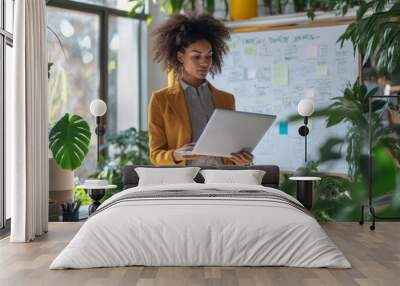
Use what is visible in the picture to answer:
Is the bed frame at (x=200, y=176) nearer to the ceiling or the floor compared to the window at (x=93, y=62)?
nearer to the floor

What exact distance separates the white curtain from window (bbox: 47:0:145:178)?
2.10m

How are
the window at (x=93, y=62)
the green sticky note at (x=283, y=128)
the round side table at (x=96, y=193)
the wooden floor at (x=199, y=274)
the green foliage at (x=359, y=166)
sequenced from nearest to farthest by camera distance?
the wooden floor at (x=199, y=274) → the round side table at (x=96, y=193) → the green foliage at (x=359, y=166) → the green sticky note at (x=283, y=128) → the window at (x=93, y=62)

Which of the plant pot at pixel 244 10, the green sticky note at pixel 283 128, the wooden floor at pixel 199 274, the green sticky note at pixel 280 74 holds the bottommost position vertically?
the wooden floor at pixel 199 274

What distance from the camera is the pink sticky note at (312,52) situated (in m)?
7.38

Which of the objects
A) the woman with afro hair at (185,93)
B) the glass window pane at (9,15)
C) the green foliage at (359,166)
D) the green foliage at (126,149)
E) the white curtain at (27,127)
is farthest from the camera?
the green foliage at (126,149)

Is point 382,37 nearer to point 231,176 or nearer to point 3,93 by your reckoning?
point 231,176

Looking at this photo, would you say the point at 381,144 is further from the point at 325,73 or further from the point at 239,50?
the point at 239,50

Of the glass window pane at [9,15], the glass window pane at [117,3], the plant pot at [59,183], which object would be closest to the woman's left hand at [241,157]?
the plant pot at [59,183]

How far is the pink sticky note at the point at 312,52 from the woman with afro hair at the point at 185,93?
179 cm

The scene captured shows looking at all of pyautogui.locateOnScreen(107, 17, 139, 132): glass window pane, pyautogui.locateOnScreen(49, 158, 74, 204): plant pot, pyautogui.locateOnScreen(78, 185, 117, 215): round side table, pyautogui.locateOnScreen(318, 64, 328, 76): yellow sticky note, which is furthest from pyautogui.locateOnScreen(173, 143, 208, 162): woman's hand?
pyautogui.locateOnScreen(107, 17, 139, 132): glass window pane

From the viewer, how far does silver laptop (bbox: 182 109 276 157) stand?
525 cm

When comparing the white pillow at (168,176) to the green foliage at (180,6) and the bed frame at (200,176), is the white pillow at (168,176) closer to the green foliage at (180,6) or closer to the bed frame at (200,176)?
the bed frame at (200,176)

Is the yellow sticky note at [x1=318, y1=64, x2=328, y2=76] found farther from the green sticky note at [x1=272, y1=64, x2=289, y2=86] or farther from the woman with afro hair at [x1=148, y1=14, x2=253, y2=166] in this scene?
the woman with afro hair at [x1=148, y1=14, x2=253, y2=166]

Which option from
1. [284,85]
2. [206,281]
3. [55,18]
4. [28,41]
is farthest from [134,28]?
[206,281]
